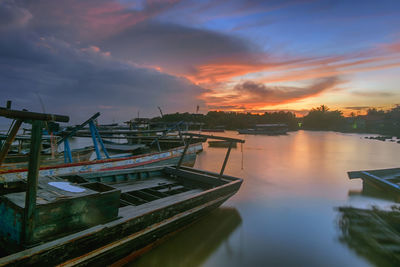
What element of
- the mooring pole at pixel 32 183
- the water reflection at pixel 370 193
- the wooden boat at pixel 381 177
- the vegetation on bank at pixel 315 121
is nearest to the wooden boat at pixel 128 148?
the water reflection at pixel 370 193

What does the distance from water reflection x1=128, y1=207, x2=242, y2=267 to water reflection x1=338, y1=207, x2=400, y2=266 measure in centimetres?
331

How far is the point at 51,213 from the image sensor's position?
3176mm

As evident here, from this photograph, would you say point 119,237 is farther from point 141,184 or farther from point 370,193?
point 370,193

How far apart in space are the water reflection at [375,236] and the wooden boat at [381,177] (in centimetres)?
161

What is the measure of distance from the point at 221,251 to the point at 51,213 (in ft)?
14.0

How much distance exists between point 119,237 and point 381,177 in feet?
36.5

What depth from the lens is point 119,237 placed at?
3.79m

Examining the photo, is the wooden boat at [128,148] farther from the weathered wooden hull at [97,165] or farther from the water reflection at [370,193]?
the water reflection at [370,193]

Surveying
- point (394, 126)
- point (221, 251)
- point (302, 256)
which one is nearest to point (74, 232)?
point (221, 251)

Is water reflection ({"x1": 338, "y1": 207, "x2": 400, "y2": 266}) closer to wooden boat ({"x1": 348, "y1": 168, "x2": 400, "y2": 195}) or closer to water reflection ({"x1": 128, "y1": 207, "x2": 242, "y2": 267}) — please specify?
wooden boat ({"x1": 348, "y1": 168, "x2": 400, "y2": 195})

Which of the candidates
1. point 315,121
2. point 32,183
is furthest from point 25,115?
point 315,121

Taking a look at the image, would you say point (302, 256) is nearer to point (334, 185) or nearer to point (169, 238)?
point (169, 238)

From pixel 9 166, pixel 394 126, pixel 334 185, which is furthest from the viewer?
pixel 394 126

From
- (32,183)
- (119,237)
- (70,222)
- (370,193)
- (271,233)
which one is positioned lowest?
(271,233)
